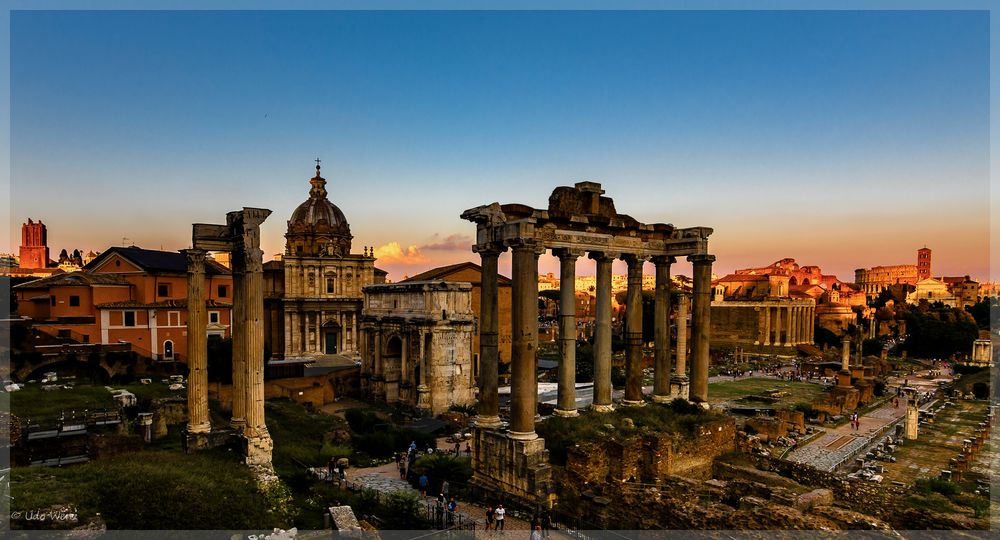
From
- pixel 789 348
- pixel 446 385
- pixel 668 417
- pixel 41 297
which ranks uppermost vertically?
pixel 41 297

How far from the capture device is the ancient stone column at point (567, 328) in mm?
17688

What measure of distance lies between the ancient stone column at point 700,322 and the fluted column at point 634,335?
1960 mm

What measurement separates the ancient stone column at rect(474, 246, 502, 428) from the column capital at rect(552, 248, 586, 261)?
210 cm

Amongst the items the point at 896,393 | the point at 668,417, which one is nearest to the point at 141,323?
the point at 668,417

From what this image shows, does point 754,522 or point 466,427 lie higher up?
point 754,522

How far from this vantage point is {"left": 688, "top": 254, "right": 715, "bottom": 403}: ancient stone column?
66.5ft

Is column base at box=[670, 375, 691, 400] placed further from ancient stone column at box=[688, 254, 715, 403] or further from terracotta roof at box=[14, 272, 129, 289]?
terracotta roof at box=[14, 272, 129, 289]

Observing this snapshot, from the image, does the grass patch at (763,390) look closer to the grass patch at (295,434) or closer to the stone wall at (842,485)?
the stone wall at (842,485)

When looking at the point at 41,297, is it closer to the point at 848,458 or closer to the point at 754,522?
the point at 754,522

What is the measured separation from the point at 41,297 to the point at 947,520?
4360cm

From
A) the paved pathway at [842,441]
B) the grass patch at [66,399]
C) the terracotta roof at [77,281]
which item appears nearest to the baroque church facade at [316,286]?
the terracotta roof at [77,281]

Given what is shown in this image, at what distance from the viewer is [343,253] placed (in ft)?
168

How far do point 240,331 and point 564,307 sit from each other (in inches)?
361

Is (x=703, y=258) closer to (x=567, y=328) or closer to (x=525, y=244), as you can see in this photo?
(x=567, y=328)
